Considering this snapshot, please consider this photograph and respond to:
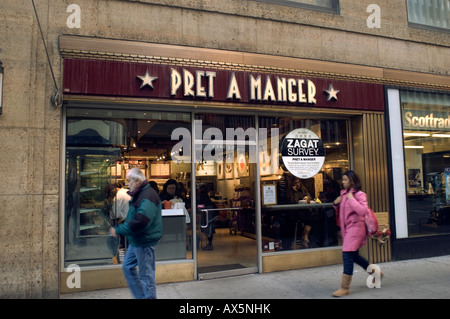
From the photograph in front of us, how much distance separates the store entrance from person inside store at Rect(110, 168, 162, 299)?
229cm

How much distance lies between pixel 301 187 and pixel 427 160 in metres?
3.23

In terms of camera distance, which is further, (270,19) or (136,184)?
(270,19)

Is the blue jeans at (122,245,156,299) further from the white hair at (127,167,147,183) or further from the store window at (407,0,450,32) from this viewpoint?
the store window at (407,0,450,32)

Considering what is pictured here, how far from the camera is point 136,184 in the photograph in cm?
454

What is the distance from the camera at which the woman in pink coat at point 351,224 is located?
17.4ft

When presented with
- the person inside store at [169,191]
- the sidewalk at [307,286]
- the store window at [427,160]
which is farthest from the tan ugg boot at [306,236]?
the person inside store at [169,191]

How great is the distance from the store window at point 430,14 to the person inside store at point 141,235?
7.34 m

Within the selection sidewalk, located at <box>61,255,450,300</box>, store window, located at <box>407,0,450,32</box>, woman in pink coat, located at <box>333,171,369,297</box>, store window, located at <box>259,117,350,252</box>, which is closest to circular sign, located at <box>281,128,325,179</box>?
store window, located at <box>259,117,350,252</box>

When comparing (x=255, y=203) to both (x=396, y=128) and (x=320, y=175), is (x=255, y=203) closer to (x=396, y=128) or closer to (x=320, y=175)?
(x=320, y=175)

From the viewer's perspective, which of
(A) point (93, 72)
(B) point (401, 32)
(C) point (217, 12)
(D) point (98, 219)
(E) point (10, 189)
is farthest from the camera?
(B) point (401, 32)

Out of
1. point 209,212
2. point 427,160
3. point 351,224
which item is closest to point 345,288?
point 351,224

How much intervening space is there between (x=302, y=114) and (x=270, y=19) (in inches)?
74.7

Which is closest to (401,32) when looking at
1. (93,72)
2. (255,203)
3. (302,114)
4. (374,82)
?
(374,82)

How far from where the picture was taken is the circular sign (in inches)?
293
